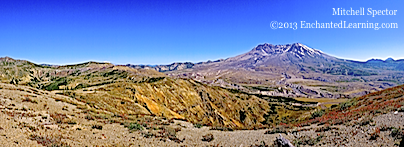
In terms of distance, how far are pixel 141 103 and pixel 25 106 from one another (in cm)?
2334

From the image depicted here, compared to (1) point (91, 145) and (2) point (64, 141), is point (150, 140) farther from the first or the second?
(2) point (64, 141)

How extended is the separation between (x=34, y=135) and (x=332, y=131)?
21.0m

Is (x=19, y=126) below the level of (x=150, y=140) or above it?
above

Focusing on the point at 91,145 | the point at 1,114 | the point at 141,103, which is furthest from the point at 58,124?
the point at 141,103

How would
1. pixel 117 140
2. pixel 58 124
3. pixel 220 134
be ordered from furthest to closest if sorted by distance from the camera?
1. pixel 220 134
2. pixel 58 124
3. pixel 117 140

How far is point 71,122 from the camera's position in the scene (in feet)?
59.1

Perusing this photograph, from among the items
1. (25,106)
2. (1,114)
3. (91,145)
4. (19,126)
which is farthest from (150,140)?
(25,106)

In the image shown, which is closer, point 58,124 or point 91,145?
point 91,145

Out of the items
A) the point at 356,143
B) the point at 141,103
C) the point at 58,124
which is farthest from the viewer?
the point at 141,103

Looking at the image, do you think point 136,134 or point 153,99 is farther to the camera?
point 153,99

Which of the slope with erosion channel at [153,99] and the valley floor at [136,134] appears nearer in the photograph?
the valley floor at [136,134]

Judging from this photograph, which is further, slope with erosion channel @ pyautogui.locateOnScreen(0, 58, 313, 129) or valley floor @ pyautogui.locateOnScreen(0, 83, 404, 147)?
slope with erosion channel @ pyautogui.locateOnScreen(0, 58, 313, 129)

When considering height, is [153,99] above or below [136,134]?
below

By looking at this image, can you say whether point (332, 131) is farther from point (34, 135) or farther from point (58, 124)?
point (58, 124)
